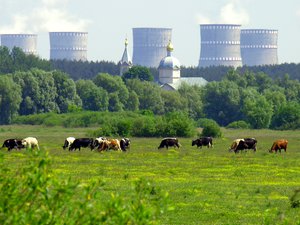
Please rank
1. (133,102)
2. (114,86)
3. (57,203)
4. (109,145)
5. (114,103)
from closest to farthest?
(57,203), (109,145), (114,103), (133,102), (114,86)

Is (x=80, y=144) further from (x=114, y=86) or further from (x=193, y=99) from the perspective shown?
(x=193, y=99)

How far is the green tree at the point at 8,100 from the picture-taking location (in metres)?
127

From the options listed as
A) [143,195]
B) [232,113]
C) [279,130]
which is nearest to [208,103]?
[232,113]

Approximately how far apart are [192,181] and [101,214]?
2843 cm

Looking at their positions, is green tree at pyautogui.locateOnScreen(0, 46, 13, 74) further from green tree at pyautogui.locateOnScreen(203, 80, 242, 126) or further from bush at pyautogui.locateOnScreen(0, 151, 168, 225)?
bush at pyautogui.locateOnScreen(0, 151, 168, 225)

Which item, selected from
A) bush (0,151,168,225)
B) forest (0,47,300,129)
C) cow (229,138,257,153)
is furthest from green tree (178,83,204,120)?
bush (0,151,168,225)

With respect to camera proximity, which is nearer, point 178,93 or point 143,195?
point 143,195

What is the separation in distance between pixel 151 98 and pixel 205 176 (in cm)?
10778

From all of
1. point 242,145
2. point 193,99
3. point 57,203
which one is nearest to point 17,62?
point 193,99

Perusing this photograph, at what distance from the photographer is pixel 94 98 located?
145375 mm

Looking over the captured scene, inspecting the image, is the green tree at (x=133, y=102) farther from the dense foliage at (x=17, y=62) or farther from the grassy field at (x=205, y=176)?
the grassy field at (x=205, y=176)

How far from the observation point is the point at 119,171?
1796 inches

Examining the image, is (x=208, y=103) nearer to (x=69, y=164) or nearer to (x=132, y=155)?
(x=132, y=155)

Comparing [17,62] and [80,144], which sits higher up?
[17,62]
